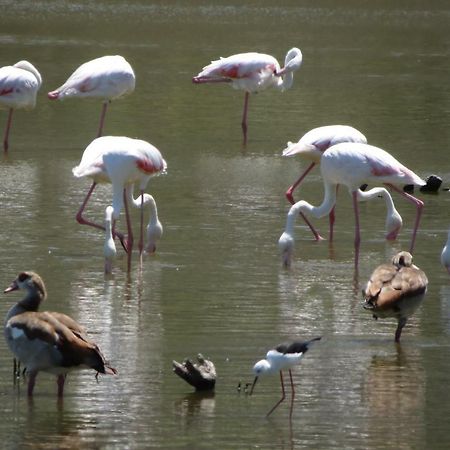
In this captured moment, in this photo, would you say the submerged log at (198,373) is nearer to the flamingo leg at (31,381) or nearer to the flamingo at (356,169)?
the flamingo leg at (31,381)

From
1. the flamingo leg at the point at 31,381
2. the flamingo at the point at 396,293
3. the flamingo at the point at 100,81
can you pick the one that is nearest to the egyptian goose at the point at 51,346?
the flamingo leg at the point at 31,381

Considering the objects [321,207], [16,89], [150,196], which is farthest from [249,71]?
[321,207]

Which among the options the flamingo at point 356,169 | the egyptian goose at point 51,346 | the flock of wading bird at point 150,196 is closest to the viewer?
the egyptian goose at point 51,346

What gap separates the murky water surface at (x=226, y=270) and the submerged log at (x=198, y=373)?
78 millimetres

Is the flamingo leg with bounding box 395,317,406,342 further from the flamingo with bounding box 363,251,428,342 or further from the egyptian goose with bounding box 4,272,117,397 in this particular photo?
the egyptian goose with bounding box 4,272,117,397

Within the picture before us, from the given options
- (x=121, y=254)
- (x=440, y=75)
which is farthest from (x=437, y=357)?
(x=440, y=75)

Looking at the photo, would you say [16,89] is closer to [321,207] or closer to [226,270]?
[321,207]

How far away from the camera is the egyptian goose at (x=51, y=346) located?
759 centimetres

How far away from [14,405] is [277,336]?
211cm

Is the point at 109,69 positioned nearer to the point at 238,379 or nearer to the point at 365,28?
the point at 238,379

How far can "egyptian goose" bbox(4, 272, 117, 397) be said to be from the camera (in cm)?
759

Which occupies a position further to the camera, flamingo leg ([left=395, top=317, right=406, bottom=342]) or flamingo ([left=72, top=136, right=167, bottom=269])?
flamingo ([left=72, top=136, right=167, bottom=269])

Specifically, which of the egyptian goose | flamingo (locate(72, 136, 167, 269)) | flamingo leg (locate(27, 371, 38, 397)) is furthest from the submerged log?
flamingo (locate(72, 136, 167, 269))

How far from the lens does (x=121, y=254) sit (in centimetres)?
1207
